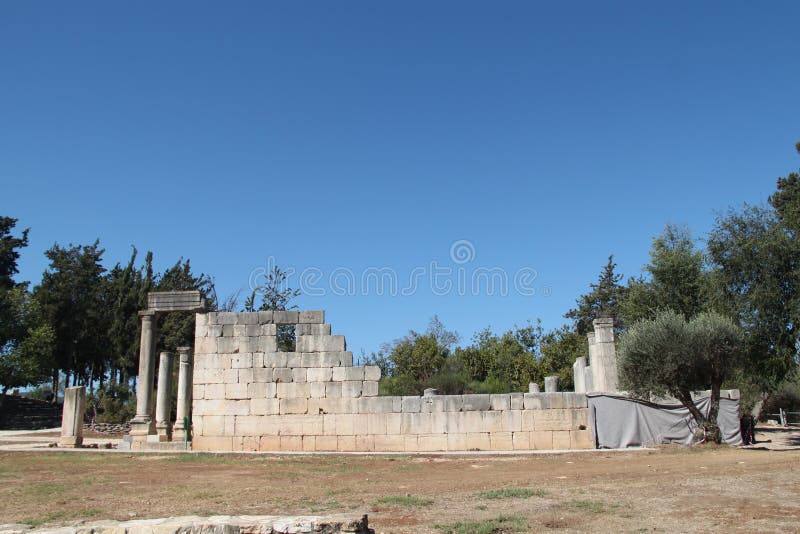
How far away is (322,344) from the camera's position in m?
18.5

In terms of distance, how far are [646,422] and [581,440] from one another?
1.92 metres

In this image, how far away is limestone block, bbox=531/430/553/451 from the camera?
18078 mm

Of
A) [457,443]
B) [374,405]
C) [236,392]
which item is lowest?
[457,443]

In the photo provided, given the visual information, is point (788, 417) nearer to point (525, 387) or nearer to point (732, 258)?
point (525, 387)

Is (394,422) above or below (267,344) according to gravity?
below

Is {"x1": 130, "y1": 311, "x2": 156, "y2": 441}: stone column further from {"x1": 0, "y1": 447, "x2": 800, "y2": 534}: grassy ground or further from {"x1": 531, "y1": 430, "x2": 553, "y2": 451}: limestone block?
{"x1": 531, "y1": 430, "x2": 553, "y2": 451}: limestone block

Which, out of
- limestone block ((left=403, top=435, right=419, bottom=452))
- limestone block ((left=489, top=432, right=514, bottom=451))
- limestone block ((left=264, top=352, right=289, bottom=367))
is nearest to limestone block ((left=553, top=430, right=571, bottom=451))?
limestone block ((left=489, top=432, right=514, bottom=451))

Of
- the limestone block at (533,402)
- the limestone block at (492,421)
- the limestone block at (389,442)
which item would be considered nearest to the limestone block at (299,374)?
the limestone block at (389,442)

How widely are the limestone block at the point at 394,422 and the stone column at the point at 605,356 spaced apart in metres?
6.86

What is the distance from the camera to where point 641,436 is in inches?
701

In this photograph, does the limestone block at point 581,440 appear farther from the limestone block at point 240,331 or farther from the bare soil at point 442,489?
the limestone block at point 240,331

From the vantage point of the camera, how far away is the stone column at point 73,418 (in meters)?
20.4

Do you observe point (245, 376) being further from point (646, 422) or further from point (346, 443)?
point (646, 422)

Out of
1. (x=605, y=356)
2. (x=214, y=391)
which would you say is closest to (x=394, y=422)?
(x=214, y=391)
